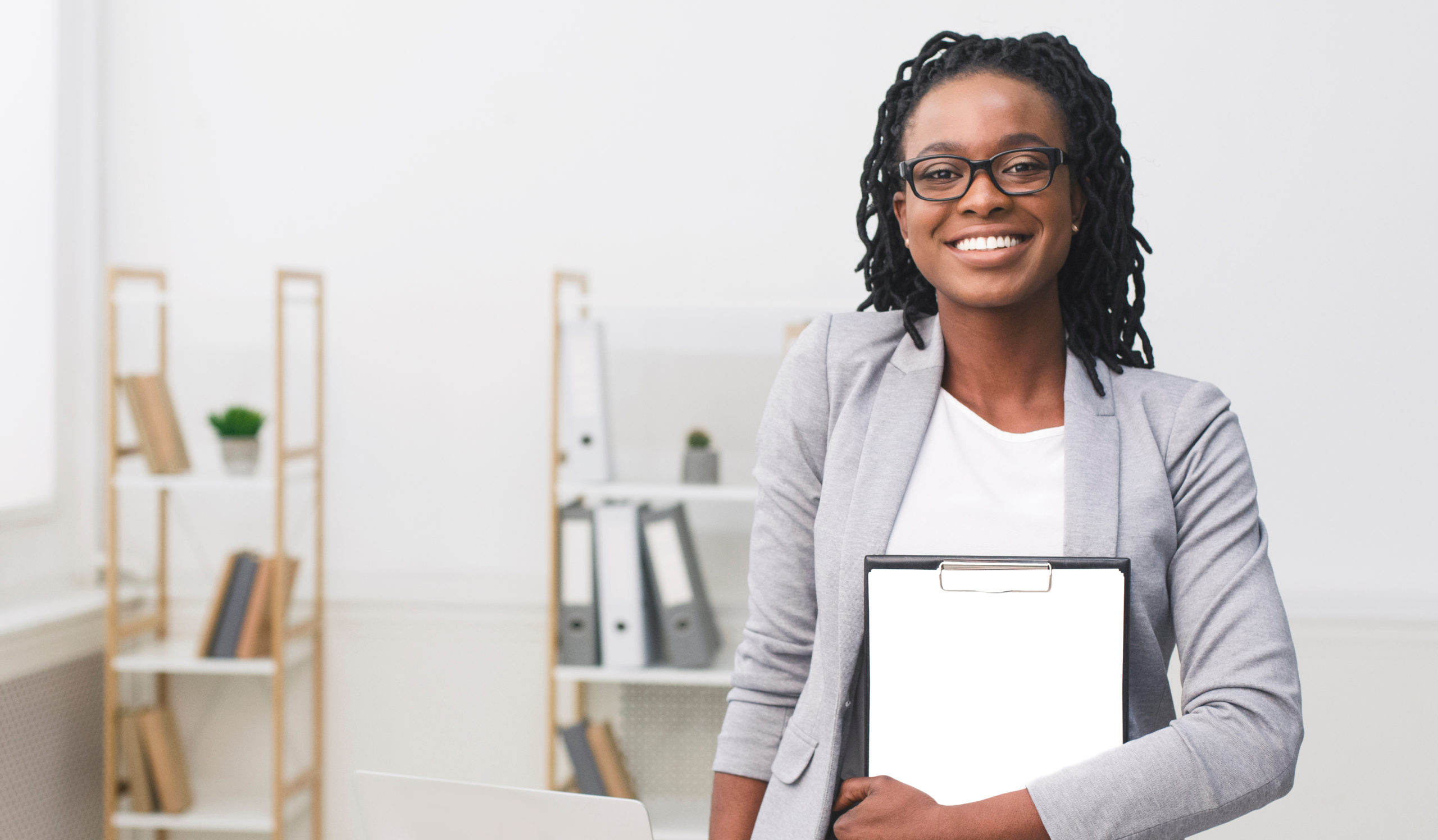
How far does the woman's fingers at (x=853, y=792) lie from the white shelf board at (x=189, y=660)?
179 cm

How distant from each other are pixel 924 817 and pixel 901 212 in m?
0.59

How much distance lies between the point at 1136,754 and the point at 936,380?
14.5 inches

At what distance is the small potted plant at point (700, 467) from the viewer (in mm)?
2383

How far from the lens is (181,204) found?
2643 mm

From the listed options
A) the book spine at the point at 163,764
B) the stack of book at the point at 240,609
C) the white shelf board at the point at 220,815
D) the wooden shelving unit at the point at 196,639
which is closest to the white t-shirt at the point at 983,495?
the wooden shelving unit at the point at 196,639

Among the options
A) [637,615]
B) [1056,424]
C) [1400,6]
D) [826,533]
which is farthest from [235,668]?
[1400,6]

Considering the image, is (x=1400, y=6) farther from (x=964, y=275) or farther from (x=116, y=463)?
(x=116, y=463)

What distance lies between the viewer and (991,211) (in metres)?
0.95

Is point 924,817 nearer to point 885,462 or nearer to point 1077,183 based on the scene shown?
point 885,462

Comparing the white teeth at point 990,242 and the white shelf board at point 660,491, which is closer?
the white teeth at point 990,242

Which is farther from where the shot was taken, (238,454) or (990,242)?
(238,454)

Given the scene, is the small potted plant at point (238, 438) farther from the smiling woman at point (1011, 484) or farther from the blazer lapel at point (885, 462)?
the blazer lapel at point (885, 462)

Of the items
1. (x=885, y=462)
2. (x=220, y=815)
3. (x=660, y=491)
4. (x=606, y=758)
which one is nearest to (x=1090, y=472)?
(x=885, y=462)

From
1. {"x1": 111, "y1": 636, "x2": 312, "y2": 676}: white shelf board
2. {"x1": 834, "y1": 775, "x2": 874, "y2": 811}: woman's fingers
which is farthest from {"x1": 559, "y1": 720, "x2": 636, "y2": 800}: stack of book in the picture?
{"x1": 834, "y1": 775, "x2": 874, "y2": 811}: woman's fingers
